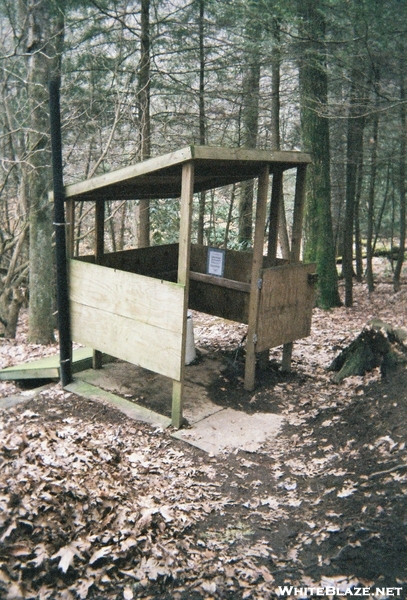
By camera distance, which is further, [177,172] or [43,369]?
[43,369]

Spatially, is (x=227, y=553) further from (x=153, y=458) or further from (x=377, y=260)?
(x=377, y=260)

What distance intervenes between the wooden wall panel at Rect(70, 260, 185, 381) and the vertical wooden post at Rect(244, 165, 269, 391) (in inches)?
48.7

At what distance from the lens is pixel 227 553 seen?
11.1 ft

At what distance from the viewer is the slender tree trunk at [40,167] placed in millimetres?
7938

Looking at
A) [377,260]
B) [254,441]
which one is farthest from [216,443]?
[377,260]

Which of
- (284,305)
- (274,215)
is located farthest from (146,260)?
(284,305)

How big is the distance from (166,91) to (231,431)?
9.06m

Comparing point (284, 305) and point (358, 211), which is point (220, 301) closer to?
point (284, 305)

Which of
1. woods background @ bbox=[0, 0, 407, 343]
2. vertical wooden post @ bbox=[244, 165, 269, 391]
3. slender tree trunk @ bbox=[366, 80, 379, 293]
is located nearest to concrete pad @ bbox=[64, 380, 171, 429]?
vertical wooden post @ bbox=[244, 165, 269, 391]

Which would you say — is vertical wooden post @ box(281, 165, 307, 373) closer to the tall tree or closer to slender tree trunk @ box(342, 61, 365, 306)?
the tall tree

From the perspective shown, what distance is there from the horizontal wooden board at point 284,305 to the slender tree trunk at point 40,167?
4.35 metres

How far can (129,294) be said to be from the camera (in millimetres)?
5508

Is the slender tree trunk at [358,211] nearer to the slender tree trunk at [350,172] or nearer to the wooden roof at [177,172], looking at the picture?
the slender tree trunk at [350,172]

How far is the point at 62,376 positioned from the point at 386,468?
12.9 feet
